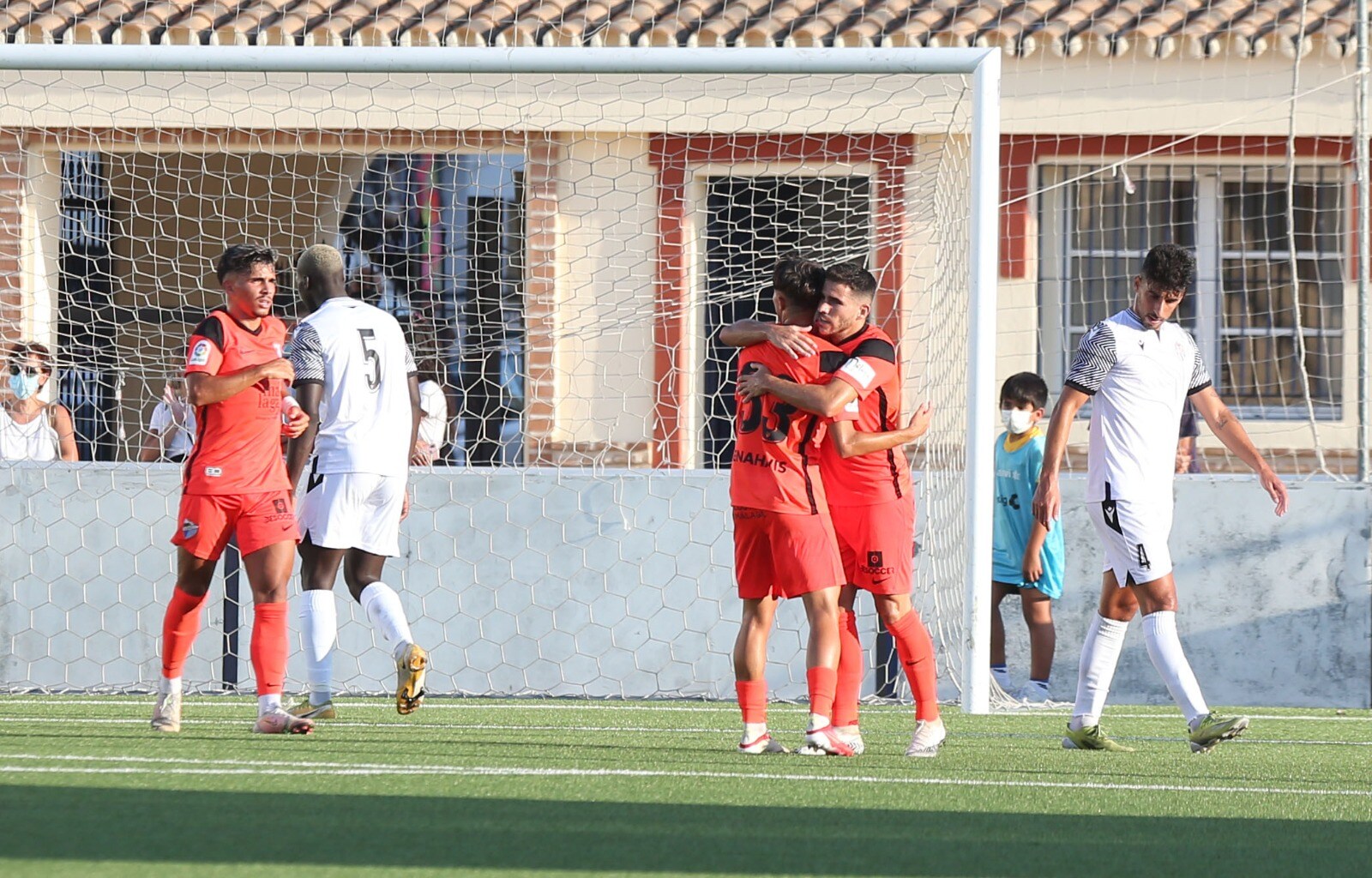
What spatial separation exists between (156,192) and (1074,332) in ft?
20.8

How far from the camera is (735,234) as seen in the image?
11.6 m

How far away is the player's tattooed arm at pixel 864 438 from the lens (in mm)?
5891

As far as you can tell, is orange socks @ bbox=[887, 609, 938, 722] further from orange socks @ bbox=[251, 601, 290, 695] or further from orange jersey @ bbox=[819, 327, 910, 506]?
orange socks @ bbox=[251, 601, 290, 695]

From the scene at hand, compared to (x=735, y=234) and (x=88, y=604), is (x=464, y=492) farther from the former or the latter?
(x=735, y=234)

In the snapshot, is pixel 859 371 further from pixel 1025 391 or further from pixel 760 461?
Result: pixel 1025 391

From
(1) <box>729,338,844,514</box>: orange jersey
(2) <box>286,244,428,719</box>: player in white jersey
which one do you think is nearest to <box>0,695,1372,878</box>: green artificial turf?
(2) <box>286,244,428,719</box>: player in white jersey

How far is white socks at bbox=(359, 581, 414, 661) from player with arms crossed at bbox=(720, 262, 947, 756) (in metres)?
1.57

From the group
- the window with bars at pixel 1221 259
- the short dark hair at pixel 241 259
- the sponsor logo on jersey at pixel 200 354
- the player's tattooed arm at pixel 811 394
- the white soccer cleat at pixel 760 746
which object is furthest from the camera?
the window with bars at pixel 1221 259

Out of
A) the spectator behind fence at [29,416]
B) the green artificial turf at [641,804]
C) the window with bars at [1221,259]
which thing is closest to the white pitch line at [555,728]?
the green artificial turf at [641,804]

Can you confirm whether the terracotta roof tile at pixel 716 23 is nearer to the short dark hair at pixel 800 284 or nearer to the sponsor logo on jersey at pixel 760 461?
the short dark hair at pixel 800 284

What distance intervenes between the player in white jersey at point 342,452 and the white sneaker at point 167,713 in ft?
1.50

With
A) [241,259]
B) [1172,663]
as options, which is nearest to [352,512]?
[241,259]

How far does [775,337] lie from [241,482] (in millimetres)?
1946

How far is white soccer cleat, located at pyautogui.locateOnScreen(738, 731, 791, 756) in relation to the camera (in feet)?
19.9
